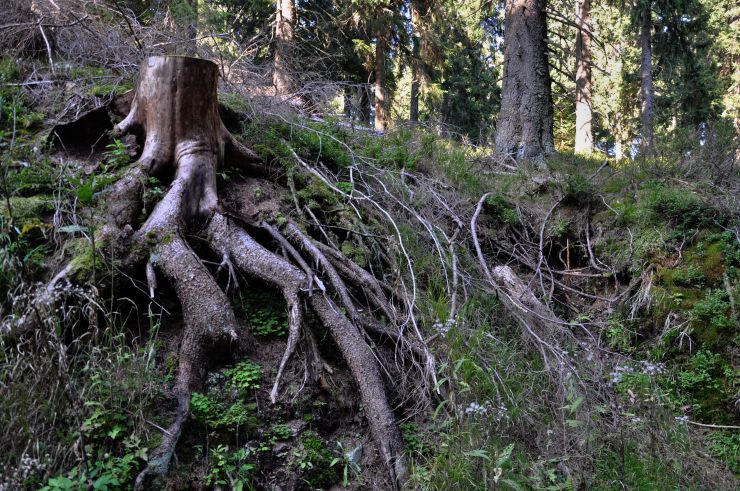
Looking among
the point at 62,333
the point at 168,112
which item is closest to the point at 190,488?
the point at 62,333

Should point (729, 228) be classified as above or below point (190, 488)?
above

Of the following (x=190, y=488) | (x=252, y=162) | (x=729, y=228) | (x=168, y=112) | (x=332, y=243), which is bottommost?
(x=190, y=488)

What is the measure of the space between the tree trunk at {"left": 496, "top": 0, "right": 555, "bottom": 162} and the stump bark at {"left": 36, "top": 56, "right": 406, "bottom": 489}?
14.6ft

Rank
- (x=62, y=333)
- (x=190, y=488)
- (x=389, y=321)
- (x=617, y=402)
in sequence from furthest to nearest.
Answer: (x=389, y=321) → (x=617, y=402) → (x=62, y=333) → (x=190, y=488)

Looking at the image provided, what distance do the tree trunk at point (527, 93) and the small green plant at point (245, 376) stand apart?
5.59 m

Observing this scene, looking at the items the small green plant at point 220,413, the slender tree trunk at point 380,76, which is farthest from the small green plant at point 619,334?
the slender tree trunk at point 380,76

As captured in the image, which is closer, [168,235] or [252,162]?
[168,235]

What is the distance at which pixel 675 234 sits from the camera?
513 cm

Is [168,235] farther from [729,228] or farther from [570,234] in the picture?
[729,228]

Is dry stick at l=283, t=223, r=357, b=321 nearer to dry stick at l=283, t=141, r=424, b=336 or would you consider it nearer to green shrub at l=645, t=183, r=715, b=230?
dry stick at l=283, t=141, r=424, b=336

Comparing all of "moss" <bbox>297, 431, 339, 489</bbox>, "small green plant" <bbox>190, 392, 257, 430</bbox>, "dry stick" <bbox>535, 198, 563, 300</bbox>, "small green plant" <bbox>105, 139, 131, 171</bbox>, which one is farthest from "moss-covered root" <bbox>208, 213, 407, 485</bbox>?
"dry stick" <bbox>535, 198, 563, 300</bbox>

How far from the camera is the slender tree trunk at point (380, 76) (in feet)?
45.2

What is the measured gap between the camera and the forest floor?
2725mm

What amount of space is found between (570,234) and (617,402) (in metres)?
2.77
